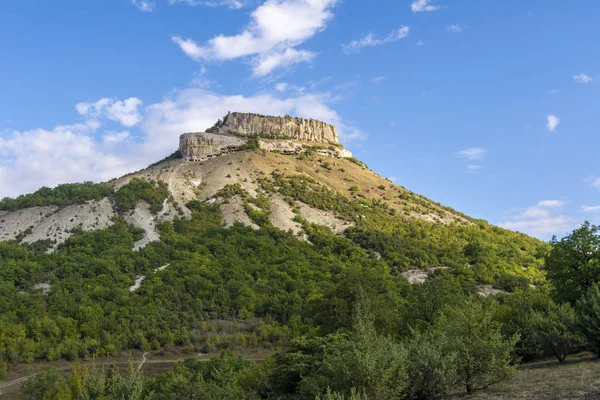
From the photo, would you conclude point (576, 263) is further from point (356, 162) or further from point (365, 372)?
point (356, 162)

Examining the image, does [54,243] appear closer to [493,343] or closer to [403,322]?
[403,322]

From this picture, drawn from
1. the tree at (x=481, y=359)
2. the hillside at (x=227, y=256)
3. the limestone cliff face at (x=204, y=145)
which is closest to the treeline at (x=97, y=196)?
the hillside at (x=227, y=256)

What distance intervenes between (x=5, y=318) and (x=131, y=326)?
1450 cm

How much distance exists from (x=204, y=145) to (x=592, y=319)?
105 meters

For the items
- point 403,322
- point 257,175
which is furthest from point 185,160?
point 403,322

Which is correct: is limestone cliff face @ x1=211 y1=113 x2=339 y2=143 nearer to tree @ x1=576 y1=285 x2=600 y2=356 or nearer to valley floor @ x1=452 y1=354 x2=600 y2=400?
tree @ x1=576 y1=285 x2=600 y2=356

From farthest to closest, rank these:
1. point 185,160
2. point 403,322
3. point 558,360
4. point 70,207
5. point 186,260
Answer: point 185,160 → point 70,207 → point 186,260 → point 403,322 → point 558,360

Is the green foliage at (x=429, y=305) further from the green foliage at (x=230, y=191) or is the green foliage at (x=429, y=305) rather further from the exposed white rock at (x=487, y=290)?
the green foliage at (x=230, y=191)

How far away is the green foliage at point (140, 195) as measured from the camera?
95.0 m

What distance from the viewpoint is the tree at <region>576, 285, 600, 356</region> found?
79.9ft

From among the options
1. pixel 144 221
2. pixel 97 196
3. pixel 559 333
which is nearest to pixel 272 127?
pixel 97 196

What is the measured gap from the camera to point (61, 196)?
3935 inches

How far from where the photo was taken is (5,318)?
62.3 meters

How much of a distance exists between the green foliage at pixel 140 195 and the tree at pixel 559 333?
77.1m
